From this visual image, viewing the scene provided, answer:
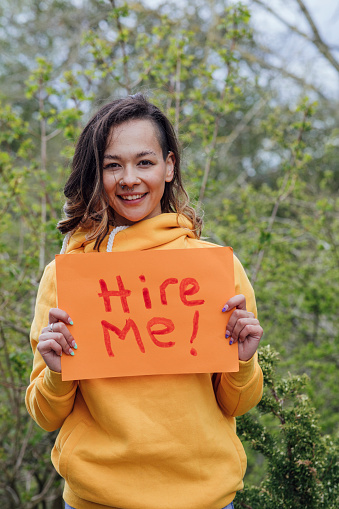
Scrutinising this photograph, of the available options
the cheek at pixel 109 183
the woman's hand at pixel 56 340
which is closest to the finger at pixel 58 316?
the woman's hand at pixel 56 340

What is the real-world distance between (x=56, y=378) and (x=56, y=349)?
0.30ft

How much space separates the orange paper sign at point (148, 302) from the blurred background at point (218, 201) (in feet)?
1.51

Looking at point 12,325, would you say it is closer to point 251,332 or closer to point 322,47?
point 251,332

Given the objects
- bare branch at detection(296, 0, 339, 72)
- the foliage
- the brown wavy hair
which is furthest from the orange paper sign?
bare branch at detection(296, 0, 339, 72)

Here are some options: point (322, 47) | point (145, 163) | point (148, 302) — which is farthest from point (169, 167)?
point (322, 47)

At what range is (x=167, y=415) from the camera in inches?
52.0

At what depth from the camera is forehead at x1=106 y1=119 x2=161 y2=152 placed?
1443 mm

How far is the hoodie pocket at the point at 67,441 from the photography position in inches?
53.1

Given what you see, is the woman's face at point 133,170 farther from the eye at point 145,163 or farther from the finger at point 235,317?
the finger at point 235,317

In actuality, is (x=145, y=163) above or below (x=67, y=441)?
above

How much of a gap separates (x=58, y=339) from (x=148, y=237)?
37 cm

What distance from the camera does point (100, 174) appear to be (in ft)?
4.80

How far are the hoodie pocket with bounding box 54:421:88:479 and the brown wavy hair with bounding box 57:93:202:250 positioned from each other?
0.49m

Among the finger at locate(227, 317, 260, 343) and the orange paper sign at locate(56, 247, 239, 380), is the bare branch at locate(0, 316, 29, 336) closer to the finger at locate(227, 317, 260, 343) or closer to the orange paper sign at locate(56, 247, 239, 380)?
the orange paper sign at locate(56, 247, 239, 380)
